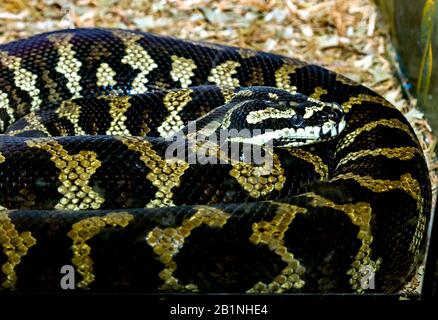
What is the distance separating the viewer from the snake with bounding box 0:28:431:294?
297 centimetres

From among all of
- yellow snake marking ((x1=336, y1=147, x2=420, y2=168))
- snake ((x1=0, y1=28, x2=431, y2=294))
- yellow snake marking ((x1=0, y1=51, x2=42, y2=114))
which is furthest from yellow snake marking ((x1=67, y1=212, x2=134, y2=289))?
yellow snake marking ((x1=0, y1=51, x2=42, y2=114))

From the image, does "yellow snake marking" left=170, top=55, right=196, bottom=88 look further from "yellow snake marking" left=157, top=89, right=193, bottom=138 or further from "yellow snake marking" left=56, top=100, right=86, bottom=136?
"yellow snake marking" left=56, top=100, right=86, bottom=136

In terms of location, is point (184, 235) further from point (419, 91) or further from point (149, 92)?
point (419, 91)

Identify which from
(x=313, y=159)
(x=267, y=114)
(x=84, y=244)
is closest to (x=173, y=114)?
(x=267, y=114)

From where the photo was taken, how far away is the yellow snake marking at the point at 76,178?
3.66 m

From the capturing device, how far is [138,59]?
5363 millimetres

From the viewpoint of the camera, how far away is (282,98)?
14.4ft

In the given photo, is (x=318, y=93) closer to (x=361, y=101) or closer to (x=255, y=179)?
(x=361, y=101)

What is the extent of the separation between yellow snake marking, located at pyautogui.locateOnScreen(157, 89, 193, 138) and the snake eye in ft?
3.20
